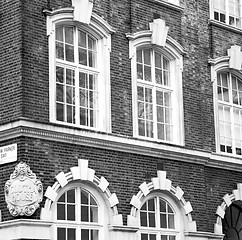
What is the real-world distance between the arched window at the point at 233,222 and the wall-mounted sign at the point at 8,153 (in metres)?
8.23

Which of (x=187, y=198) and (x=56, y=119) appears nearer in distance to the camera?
(x=56, y=119)

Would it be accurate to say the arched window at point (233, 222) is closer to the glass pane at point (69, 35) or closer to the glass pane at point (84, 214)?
the glass pane at point (84, 214)

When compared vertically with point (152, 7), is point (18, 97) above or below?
below

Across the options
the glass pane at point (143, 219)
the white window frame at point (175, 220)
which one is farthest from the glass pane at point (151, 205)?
the glass pane at point (143, 219)

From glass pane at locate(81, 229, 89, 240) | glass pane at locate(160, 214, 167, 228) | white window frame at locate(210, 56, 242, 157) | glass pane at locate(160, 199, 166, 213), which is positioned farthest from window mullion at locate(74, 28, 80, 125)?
white window frame at locate(210, 56, 242, 157)

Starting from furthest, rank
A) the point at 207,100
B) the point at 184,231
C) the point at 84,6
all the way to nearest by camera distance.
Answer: the point at 207,100
the point at 184,231
the point at 84,6

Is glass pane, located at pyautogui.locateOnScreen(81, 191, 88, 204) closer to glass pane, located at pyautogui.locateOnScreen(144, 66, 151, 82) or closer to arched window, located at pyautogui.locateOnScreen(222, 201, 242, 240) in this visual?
glass pane, located at pyautogui.locateOnScreen(144, 66, 151, 82)

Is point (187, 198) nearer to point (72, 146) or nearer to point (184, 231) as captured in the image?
point (184, 231)

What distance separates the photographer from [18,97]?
58.6 ft

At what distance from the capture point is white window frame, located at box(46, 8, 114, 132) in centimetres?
1877

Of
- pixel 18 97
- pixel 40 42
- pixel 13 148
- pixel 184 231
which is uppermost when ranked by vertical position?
pixel 40 42

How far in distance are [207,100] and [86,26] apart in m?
4.83

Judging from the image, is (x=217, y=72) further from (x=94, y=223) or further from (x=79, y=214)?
(x=79, y=214)

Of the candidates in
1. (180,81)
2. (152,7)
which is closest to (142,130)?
(180,81)
